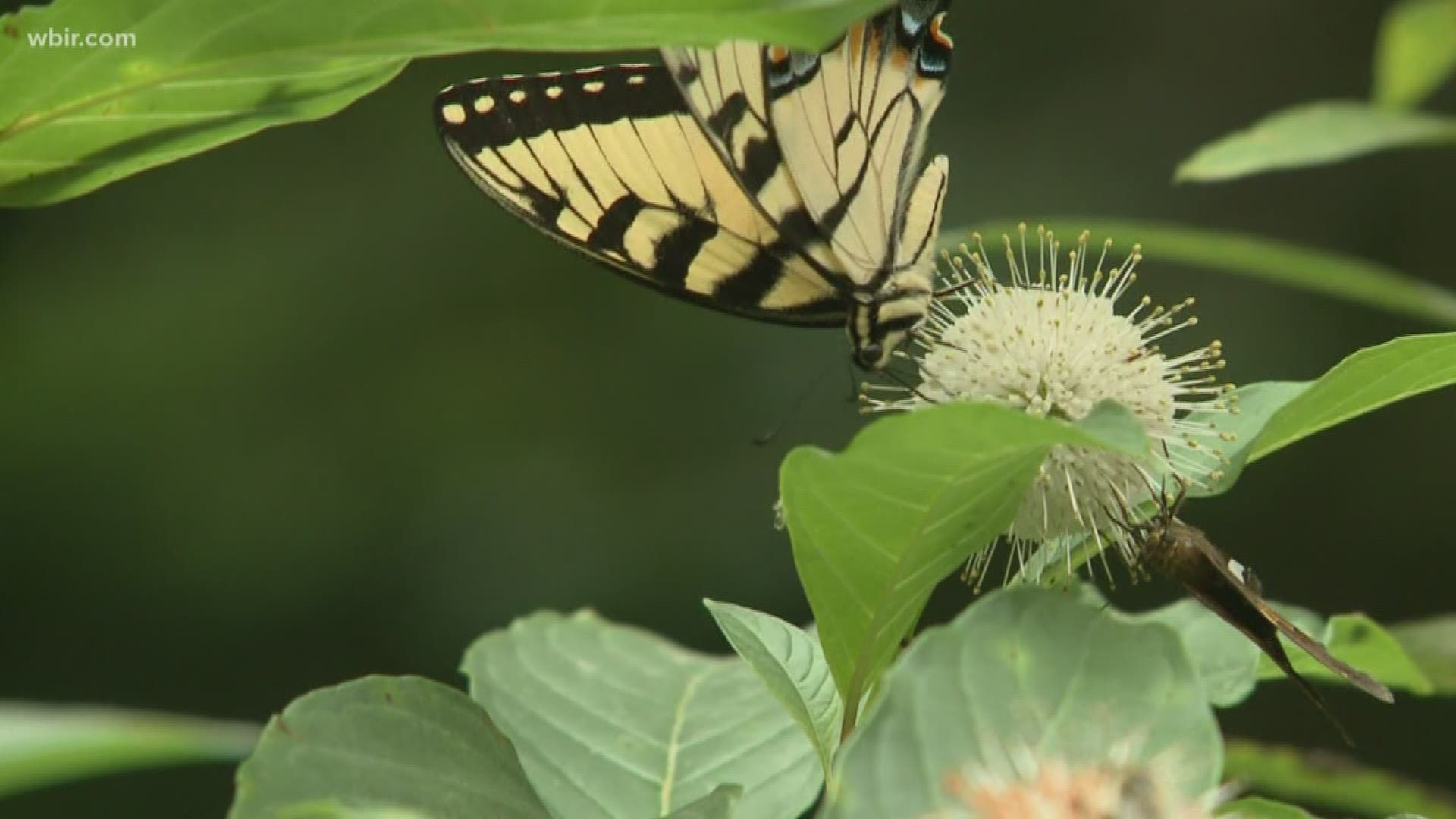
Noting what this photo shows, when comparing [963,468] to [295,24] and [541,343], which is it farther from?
[541,343]

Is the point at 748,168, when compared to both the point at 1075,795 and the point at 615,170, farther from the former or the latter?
the point at 1075,795

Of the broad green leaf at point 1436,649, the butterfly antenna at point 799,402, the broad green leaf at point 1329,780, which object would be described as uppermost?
the butterfly antenna at point 799,402

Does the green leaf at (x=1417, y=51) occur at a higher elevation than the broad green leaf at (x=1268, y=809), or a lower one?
higher

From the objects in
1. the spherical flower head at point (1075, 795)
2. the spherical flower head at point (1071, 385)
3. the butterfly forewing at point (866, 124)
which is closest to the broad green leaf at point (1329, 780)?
the spherical flower head at point (1071, 385)

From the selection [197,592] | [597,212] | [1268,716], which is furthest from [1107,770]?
[197,592]

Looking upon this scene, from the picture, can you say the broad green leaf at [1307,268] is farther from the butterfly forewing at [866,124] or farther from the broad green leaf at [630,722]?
the broad green leaf at [630,722]

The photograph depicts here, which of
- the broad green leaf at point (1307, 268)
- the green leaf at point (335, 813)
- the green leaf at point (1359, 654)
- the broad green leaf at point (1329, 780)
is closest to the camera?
the green leaf at point (335, 813)

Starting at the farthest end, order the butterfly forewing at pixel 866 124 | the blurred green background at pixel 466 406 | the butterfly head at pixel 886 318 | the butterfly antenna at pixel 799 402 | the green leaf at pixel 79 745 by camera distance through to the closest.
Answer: the blurred green background at pixel 466 406 < the butterfly antenna at pixel 799 402 < the butterfly forewing at pixel 866 124 < the butterfly head at pixel 886 318 < the green leaf at pixel 79 745

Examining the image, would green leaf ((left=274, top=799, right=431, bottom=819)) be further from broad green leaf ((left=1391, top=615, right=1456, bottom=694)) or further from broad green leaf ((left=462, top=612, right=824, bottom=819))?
broad green leaf ((left=1391, top=615, right=1456, bottom=694))
